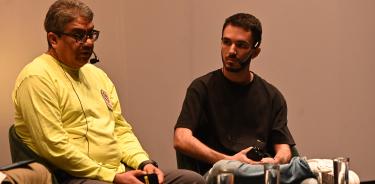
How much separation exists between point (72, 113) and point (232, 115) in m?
0.90

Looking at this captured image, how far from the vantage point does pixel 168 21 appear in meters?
4.36

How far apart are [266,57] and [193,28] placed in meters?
0.60

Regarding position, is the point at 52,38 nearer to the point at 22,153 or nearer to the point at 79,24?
A: the point at 79,24

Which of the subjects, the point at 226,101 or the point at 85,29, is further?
the point at 226,101

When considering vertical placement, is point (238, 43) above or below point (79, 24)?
below

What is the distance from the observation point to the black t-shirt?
11.6 ft

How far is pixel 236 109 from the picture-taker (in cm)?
360

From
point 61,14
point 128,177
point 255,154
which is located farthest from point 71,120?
point 255,154

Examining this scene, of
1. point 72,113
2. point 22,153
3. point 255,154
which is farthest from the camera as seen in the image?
point 255,154

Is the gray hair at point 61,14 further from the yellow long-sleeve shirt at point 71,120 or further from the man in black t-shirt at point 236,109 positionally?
the man in black t-shirt at point 236,109

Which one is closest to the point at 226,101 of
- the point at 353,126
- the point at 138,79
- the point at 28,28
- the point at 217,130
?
the point at 217,130

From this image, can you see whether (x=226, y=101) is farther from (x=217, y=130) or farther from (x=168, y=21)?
(x=168, y=21)

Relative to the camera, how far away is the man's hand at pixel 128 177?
3.01 metres

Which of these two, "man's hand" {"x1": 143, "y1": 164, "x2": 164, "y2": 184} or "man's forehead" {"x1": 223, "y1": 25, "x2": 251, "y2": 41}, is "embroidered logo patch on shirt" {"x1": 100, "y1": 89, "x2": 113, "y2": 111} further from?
"man's forehead" {"x1": 223, "y1": 25, "x2": 251, "y2": 41}
